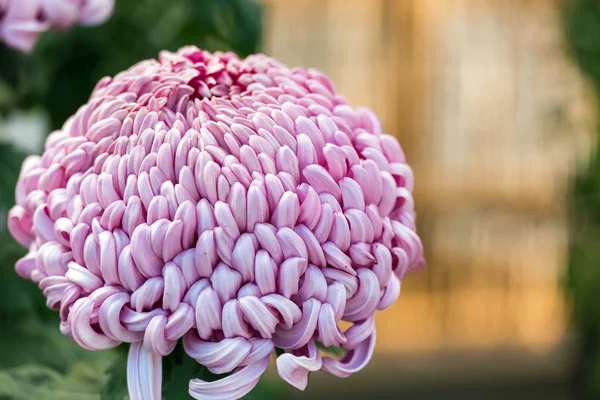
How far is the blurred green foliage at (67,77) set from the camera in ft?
1.80

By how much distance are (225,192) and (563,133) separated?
1.53 metres

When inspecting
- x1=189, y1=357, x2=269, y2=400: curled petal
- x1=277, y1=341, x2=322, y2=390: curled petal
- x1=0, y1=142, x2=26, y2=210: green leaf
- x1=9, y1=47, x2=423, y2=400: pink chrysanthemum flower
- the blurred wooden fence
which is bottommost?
x1=189, y1=357, x2=269, y2=400: curled petal

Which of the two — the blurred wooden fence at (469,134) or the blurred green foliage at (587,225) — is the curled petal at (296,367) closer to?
the blurred green foliage at (587,225)

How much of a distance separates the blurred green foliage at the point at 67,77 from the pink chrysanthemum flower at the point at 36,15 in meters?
0.14

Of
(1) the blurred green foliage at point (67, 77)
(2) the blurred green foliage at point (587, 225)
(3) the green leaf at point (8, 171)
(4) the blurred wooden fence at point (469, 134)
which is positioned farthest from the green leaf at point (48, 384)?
(4) the blurred wooden fence at point (469, 134)

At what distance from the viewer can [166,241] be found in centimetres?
27

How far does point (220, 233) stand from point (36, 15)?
0.22m

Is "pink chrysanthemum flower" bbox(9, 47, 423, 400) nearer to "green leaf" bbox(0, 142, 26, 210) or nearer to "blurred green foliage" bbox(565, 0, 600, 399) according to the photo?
"green leaf" bbox(0, 142, 26, 210)

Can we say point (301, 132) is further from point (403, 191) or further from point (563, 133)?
point (563, 133)

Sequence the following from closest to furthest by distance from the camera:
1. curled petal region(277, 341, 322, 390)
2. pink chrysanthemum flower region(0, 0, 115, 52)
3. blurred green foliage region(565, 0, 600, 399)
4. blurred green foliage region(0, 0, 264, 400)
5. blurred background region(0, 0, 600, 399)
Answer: curled petal region(277, 341, 322, 390) → pink chrysanthemum flower region(0, 0, 115, 52) → blurred green foliage region(0, 0, 264, 400) → blurred green foliage region(565, 0, 600, 399) → blurred background region(0, 0, 600, 399)

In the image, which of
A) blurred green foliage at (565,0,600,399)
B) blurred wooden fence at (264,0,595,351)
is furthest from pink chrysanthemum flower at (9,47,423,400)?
blurred wooden fence at (264,0,595,351)

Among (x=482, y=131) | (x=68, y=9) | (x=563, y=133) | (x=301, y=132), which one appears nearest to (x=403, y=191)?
(x=301, y=132)

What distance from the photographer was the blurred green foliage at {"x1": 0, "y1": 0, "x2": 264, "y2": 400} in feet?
1.80

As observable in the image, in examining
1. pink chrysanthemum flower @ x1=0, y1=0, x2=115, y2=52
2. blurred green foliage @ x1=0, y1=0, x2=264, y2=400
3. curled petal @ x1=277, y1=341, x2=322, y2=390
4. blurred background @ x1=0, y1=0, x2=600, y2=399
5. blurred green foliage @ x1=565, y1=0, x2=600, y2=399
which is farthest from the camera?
blurred background @ x1=0, y1=0, x2=600, y2=399
